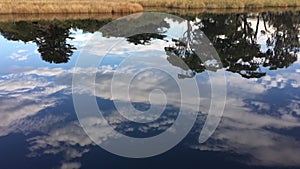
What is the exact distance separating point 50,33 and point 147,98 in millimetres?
17682

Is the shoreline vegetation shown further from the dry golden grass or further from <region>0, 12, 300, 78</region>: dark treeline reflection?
<region>0, 12, 300, 78</region>: dark treeline reflection

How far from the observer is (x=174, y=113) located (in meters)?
12.2

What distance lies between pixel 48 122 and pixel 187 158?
494 cm

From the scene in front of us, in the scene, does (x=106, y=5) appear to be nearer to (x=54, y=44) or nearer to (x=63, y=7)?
(x=63, y=7)

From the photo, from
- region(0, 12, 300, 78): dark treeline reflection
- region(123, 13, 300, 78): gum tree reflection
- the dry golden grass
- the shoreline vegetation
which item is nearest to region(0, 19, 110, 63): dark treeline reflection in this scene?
region(0, 12, 300, 78): dark treeline reflection

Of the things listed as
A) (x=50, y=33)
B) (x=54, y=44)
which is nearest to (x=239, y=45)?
(x=54, y=44)

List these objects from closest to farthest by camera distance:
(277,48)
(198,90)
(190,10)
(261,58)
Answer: (198,90) → (261,58) → (277,48) → (190,10)

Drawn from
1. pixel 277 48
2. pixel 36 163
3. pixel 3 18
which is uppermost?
pixel 3 18

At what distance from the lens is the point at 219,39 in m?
27.0

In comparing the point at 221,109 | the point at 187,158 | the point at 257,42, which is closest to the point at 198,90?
the point at 221,109

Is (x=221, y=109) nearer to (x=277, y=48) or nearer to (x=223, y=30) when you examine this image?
(x=277, y=48)

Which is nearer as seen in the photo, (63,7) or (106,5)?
(63,7)

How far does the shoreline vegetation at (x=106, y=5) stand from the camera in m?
40.1

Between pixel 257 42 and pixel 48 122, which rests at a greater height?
pixel 257 42
